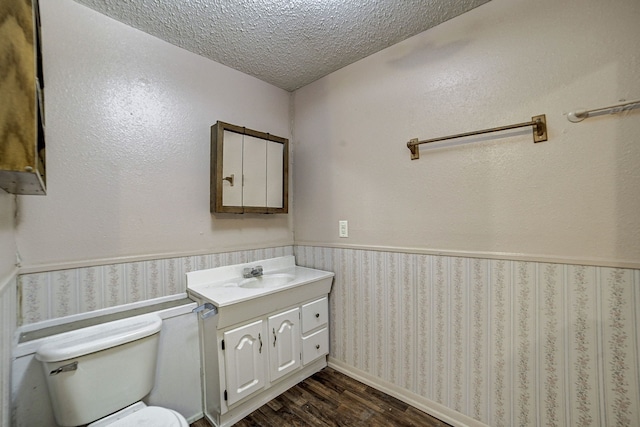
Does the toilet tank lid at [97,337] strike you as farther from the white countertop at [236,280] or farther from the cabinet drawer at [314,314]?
the cabinet drawer at [314,314]

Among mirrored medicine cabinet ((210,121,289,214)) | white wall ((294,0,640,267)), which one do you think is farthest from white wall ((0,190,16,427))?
white wall ((294,0,640,267))

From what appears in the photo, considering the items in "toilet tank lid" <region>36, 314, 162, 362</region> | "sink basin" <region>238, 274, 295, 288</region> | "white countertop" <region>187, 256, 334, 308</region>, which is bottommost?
"toilet tank lid" <region>36, 314, 162, 362</region>

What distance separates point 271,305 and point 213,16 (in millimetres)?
1650

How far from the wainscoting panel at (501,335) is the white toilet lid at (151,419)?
46.6 inches

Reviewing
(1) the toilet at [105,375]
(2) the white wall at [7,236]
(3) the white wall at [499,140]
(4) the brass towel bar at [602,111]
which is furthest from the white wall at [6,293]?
(4) the brass towel bar at [602,111]

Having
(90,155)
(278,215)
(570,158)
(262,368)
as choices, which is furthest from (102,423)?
(570,158)

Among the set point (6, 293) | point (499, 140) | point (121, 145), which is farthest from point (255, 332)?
point (499, 140)

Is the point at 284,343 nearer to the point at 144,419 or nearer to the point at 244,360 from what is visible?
the point at 244,360

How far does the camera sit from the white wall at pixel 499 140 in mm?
1107

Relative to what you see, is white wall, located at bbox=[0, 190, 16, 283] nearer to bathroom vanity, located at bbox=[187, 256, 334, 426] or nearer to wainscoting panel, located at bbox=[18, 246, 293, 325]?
wainscoting panel, located at bbox=[18, 246, 293, 325]

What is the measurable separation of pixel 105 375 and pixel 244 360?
0.64 m

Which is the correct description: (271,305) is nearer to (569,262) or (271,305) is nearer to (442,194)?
(442,194)

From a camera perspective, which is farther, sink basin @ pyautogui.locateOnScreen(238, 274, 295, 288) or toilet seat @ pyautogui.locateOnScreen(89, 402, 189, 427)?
sink basin @ pyautogui.locateOnScreen(238, 274, 295, 288)

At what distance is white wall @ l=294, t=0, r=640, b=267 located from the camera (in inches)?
43.6
